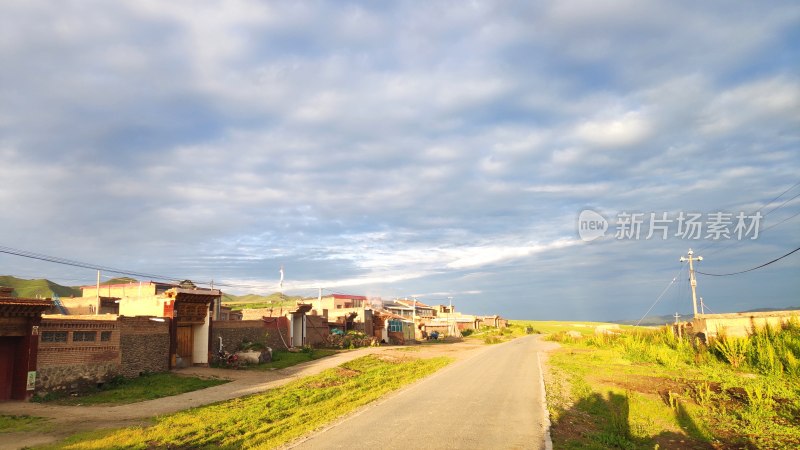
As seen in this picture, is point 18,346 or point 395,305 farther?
point 395,305

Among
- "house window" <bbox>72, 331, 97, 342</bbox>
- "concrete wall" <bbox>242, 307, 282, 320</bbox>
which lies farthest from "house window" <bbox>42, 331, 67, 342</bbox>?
"concrete wall" <bbox>242, 307, 282, 320</bbox>

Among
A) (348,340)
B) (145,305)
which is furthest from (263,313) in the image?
(145,305)

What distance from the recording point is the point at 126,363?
74.7 feet

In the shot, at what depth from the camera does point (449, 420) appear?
518 inches

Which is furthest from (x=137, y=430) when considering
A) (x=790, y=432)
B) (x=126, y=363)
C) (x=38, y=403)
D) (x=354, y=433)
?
(x=790, y=432)

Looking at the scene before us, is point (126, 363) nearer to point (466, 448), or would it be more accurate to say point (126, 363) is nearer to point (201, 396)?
point (201, 396)

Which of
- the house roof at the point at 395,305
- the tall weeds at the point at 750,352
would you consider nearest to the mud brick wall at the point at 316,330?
the tall weeds at the point at 750,352

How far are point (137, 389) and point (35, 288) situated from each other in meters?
88.6

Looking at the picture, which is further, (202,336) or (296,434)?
(202,336)

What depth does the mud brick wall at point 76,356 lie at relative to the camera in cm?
1897

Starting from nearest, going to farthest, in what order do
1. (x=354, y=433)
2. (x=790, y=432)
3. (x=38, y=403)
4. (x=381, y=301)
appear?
1. (x=354, y=433)
2. (x=790, y=432)
3. (x=38, y=403)
4. (x=381, y=301)

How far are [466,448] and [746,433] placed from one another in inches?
333

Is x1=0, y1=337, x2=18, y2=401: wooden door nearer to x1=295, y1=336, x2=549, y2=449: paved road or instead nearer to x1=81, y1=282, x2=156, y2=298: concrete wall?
x1=295, y1=336, x2=549, y2=449: paved road

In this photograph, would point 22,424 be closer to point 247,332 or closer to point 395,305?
point 247,332
